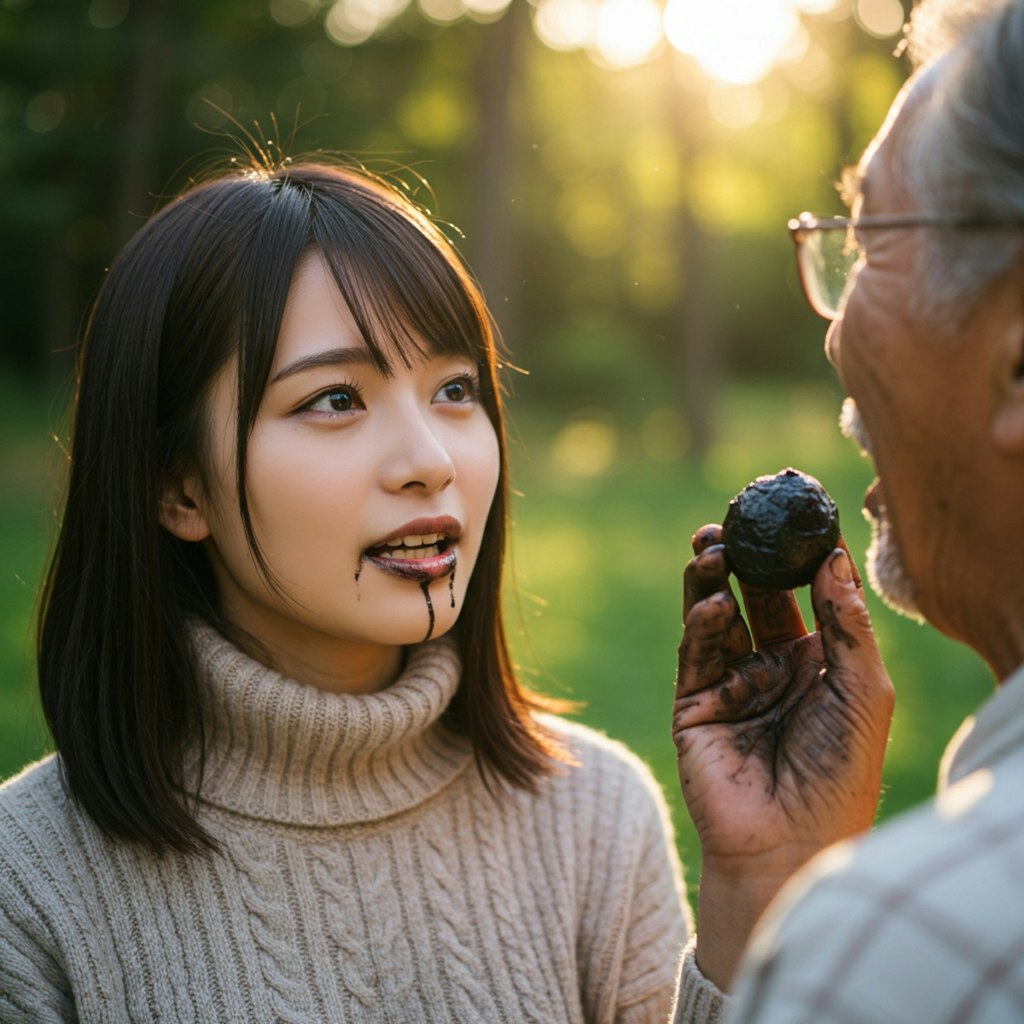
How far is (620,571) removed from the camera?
1249 cm

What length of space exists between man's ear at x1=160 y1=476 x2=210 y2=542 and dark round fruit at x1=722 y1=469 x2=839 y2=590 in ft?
3.71

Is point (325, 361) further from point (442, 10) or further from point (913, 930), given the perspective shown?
point (442, 10)

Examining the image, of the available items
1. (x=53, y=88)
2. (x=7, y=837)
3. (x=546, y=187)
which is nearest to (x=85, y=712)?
(x=7, y=837)

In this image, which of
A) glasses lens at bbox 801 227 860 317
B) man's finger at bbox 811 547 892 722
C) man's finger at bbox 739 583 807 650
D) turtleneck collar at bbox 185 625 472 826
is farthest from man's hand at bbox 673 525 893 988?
turtleneck collar at bbox 185 625 472 826

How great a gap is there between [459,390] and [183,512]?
0.66m

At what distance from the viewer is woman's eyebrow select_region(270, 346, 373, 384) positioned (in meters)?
2.50

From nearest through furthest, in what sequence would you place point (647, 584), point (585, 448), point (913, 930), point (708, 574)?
point (913, 930) < point (708, 574) < point (647, 584) < point (585, 448)

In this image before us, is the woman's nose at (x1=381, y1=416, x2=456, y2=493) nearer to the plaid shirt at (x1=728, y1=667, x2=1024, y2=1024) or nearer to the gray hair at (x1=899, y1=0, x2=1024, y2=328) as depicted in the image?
the gray hair at (x1=899, y1=0, x2=1024, y2=328)

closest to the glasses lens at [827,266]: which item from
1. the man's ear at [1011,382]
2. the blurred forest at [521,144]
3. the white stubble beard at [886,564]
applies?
the white stubble beard at [886,564]

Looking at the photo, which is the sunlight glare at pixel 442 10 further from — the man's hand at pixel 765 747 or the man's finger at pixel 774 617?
the man's hand at pixel 765 747

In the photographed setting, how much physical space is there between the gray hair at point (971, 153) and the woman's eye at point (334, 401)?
3.99 feet

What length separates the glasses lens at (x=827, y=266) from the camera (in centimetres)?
214

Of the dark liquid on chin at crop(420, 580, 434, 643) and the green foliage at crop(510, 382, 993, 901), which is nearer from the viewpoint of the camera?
the dark liquid on chin at crop(420, 580, 434, 643)

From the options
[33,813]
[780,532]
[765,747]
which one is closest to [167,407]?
[33,813]
